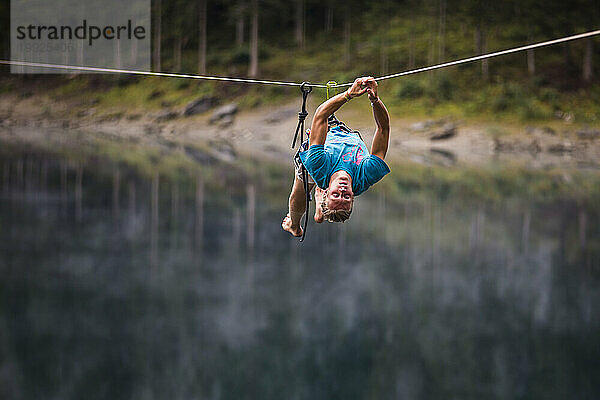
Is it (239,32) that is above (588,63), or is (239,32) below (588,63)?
above

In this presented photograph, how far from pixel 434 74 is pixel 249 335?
2885 centimetres

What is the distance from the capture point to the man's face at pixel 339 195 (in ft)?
17.1

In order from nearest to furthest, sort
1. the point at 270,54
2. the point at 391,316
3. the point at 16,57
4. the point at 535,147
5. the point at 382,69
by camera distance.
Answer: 1. the point at 391,316
2. the point at 535,147
3. the point at 382,69
4. the point at 270,54
5. the point at 16,57

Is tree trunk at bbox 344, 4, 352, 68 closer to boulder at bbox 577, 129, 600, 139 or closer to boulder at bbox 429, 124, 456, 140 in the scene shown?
boulder at bbox 429, 124, 456, 140

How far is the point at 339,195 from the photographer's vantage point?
17.1ft

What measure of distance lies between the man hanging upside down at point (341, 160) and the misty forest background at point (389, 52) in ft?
90.9

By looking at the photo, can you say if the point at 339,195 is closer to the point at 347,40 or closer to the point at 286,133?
the point at 286,133

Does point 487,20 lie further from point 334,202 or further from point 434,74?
point 334,202

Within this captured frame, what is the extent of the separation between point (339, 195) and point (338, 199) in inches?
1.4

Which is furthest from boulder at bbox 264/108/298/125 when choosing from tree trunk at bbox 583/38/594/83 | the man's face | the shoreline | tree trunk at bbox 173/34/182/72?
the man's face

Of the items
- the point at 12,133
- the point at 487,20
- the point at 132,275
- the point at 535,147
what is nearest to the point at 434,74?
the point at 487,20

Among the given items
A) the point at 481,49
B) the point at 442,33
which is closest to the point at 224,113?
the point at 442,33

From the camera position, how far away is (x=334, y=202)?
17.1 ft

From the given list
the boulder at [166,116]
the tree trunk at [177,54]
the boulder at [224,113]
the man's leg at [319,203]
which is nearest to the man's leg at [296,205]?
the man's leg at [319,203]
